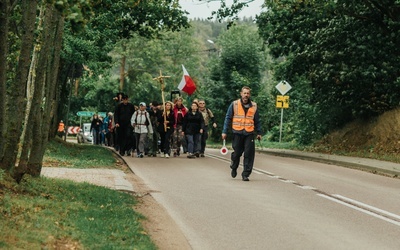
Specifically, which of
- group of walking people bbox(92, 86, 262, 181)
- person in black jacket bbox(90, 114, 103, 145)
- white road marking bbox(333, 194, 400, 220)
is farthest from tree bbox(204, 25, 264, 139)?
white road marking bbox(333, 194, 400, 220)

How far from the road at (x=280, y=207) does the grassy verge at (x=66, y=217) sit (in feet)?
2.53

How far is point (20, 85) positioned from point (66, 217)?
7.77 ft

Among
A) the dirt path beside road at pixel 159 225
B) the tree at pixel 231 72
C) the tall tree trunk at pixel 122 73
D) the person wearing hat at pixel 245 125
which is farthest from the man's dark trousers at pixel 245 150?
the tall tree trunk at pixel 122 73

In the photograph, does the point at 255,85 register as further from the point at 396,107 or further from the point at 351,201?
the point at 351,201

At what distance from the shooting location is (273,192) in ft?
47.4

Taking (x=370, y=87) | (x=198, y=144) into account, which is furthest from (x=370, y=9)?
(x=198, y=144)

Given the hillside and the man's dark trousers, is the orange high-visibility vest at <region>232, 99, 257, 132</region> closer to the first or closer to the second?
the man's dark trousers

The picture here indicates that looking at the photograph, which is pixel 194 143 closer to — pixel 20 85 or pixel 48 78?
pixel 48 78

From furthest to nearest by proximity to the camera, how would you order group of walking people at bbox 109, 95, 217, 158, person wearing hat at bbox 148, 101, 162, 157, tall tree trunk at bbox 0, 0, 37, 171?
1. person wearing hat at bbox 148, 101, 162, 157
2. group of walking people at bbox 109, 95, 217, 158
3. tall tree trunk at bbox 0, 0, 37, 171

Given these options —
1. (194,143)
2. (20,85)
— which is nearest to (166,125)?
(194,143)

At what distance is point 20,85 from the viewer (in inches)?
429

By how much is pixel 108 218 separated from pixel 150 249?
5.98 feet

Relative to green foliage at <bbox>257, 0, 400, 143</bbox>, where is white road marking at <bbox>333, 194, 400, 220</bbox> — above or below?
below

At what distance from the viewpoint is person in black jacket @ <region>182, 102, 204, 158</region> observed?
26.7m
